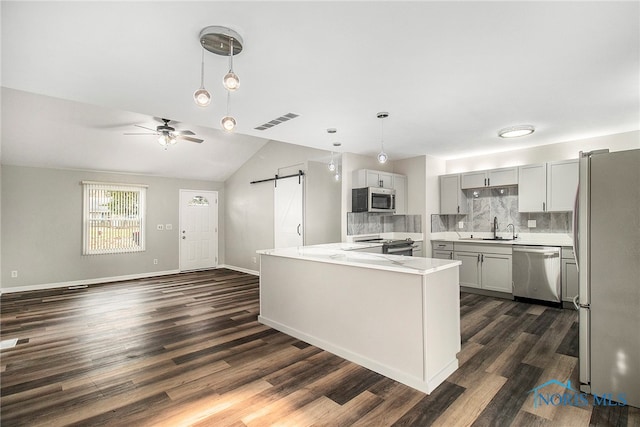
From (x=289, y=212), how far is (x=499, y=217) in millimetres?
4045

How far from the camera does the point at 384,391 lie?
2.37 m

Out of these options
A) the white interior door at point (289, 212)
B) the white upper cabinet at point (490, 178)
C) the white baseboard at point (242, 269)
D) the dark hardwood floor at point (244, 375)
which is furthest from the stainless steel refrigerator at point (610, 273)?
the white baseboard at point (242, 269)

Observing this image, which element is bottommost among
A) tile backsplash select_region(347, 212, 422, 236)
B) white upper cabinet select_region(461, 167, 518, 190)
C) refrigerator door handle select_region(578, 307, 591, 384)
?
refrigerator door handle select_region(578, 307, 591, 384)

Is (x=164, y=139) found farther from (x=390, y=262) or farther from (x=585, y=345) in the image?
(x=585, y=345)

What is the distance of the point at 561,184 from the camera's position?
181 inches

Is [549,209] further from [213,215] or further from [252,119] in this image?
[213,215]

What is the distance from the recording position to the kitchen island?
2.43 m

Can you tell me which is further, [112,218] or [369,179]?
[112,218]

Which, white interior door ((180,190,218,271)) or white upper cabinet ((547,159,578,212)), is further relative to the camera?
white interior door ((180,190,218,271))

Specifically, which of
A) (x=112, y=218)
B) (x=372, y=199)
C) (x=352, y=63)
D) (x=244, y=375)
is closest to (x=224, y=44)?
(x=352, y=63)

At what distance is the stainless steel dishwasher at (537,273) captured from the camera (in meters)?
4.43

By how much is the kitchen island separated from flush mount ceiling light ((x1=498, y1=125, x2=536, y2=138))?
7.98 ft

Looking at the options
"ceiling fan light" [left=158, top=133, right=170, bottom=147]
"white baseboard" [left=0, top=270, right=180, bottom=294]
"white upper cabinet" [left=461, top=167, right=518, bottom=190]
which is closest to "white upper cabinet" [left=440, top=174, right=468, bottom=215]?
"white upper cabinet" [left=461, top=167, right=518, bottom=190]

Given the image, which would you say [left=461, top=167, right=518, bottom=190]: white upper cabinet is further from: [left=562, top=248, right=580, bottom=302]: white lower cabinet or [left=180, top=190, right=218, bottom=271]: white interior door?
[left=180, top=190, right=218, bottom=271]: white interior door
